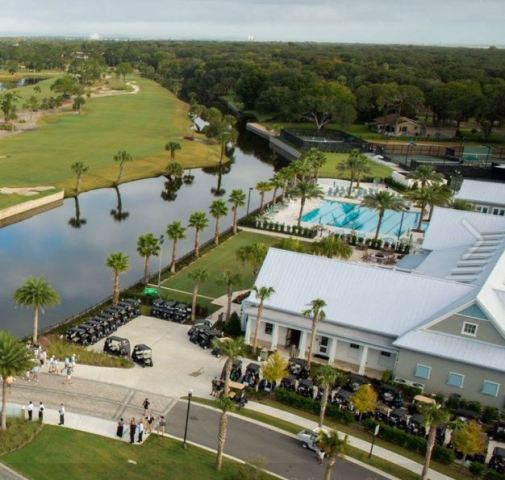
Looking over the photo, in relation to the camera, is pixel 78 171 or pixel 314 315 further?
pixel 78 171

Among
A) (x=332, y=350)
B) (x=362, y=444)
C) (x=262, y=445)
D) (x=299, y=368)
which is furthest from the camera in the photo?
(x=332, y=350)

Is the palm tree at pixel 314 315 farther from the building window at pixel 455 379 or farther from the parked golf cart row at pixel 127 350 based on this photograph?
the parked golf cart row at pixel 127 350

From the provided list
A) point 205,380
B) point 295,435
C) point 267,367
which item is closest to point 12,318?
point 205,380

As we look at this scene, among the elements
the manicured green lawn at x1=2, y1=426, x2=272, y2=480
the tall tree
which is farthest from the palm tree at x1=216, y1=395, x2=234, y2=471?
the tall tree

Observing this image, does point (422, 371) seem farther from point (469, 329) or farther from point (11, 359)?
point (11, 359)

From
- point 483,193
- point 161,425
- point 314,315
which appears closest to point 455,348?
point 314,315

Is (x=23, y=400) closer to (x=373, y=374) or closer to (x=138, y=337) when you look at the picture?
(x=138, y=337)

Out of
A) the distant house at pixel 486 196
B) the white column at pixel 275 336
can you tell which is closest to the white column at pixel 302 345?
the white column at pixel 275 336
